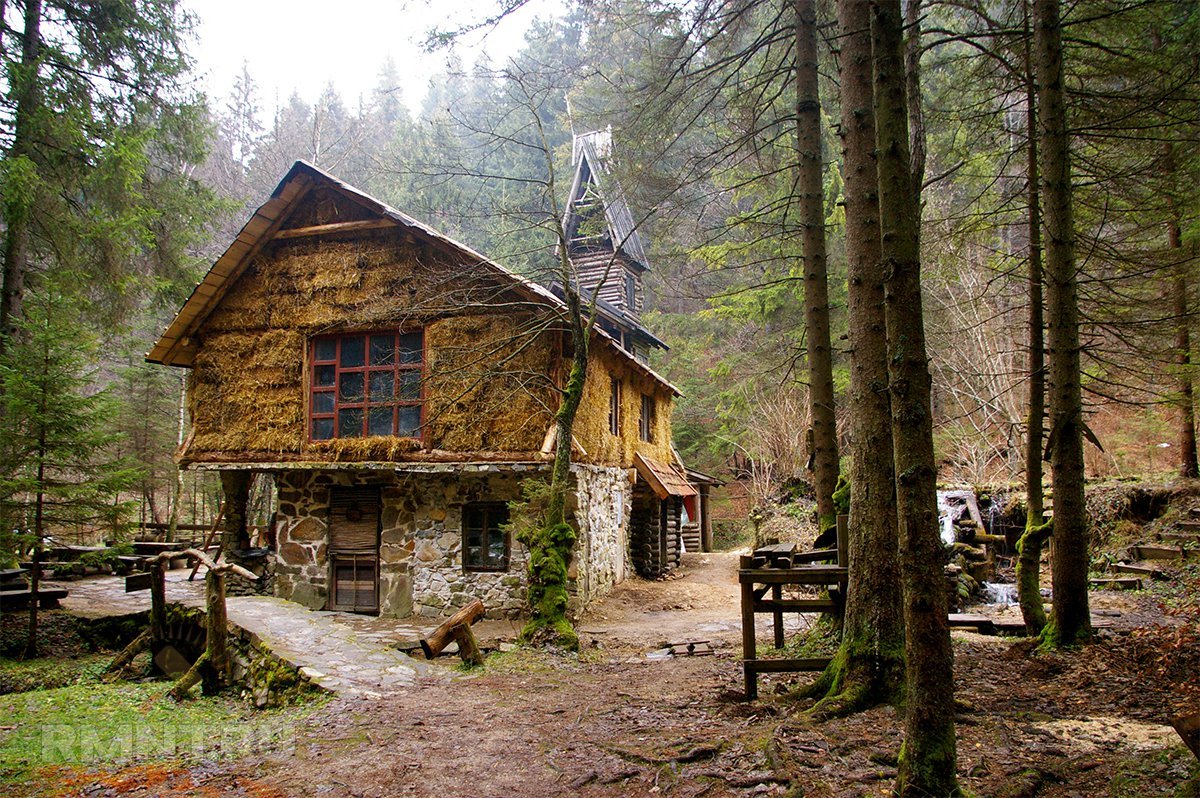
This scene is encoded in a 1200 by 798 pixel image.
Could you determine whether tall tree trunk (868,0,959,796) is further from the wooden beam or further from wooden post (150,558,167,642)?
wooden post (150,558,167,642)

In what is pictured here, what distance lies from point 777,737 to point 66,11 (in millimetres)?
17535

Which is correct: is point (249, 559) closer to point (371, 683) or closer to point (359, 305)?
point (359, 305)

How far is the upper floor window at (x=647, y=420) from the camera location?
61.9 ft

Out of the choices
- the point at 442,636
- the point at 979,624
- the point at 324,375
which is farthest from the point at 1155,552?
the point at 324,375

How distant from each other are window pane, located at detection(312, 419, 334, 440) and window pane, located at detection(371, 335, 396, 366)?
1462 millimetres

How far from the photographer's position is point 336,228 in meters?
13.5

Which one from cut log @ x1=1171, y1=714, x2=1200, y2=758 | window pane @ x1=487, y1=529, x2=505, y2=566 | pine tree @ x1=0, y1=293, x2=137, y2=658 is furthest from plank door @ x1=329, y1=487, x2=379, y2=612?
cut log @ x1=1171, y1=714, x2=1200, y2=758

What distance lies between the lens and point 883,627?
18.3 ft

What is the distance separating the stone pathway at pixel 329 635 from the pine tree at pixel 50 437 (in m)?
2.34

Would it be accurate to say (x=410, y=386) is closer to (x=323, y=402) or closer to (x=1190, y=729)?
(x=323, y=402)

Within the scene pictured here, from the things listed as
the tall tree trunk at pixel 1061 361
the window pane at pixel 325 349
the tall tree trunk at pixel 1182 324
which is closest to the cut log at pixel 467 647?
the tall tree trunk at pixel 1061 361

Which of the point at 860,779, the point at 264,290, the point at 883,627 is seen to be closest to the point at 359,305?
the point at 264,290

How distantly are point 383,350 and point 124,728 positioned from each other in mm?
7572

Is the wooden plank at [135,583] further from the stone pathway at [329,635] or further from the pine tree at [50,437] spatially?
the pine tree at [50,437]
